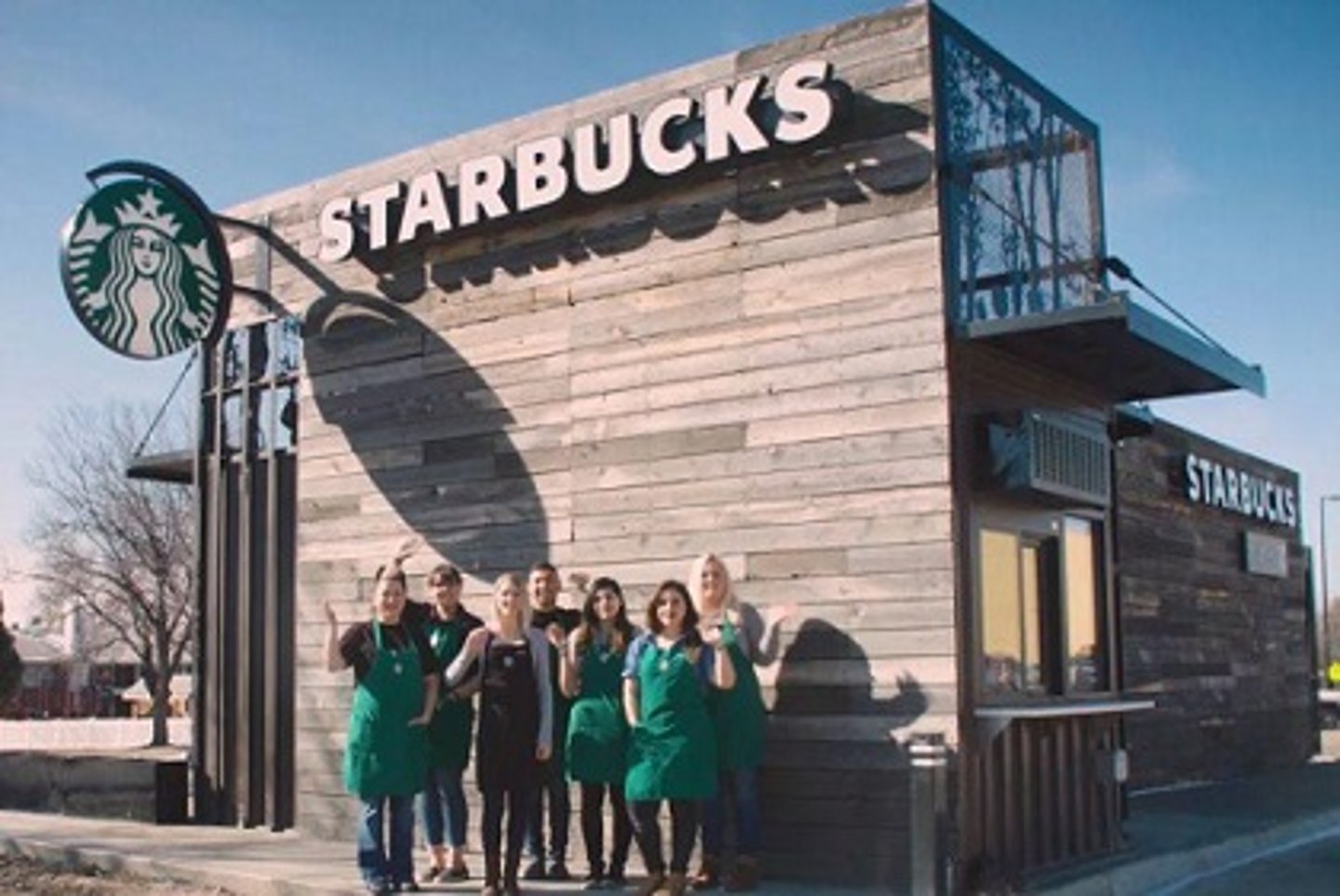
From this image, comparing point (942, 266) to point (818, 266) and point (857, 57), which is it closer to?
point (818, 266)

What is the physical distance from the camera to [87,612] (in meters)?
32.4

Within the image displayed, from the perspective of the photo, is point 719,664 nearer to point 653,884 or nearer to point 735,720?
point 735,720

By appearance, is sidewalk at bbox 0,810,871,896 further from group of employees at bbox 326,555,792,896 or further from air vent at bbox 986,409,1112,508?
air vent at bbox 986,409,1112,508

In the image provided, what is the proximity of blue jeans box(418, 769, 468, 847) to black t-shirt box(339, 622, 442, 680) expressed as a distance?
2.20ft

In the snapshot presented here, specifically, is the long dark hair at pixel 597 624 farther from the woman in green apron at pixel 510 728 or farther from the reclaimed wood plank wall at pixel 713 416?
the reclaimed wood plank wall at pixel 713 416

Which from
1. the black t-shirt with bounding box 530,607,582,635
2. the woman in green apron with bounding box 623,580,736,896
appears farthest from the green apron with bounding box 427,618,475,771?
the woman in green apron with bounding box 623,580,736,896

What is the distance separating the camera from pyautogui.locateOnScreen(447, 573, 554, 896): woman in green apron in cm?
762

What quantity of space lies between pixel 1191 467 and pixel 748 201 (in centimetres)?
815

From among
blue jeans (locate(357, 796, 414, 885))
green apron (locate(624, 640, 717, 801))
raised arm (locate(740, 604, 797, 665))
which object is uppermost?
raised arm (locate(740, 604, 797, 665))

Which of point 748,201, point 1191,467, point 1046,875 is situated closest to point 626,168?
point 748,201

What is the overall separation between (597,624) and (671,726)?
2.91 ft

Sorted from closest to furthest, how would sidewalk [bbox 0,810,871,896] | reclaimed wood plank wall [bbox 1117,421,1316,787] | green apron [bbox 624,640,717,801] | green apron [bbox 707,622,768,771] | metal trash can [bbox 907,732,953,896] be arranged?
metal trash can [bbox 907,732,953,896]
green apron [bbox 624,640,717,801]
green apron [bbox 707,622,768,771]
sidewalk [bbox 0,810,871,896]
reclaimed wood plank wall [bbox 1117,421,1316,787]

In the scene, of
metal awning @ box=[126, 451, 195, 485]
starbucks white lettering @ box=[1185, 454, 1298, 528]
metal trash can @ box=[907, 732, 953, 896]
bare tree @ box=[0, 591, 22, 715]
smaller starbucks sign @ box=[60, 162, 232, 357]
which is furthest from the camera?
bare tree @ box=[0, 591, 22, 715]

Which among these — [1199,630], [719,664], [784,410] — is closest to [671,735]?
[719,664]
